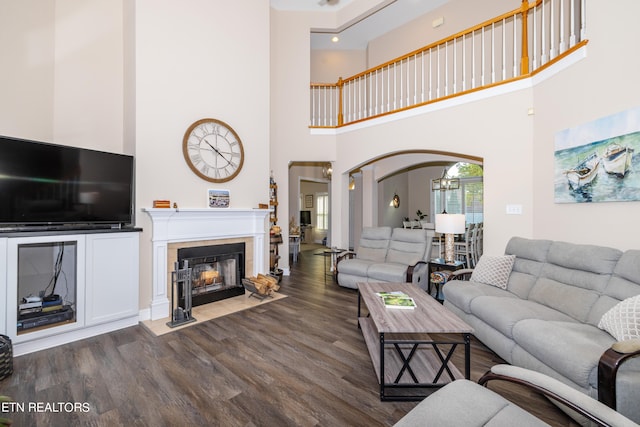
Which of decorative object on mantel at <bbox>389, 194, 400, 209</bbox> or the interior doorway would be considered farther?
the interior doorway

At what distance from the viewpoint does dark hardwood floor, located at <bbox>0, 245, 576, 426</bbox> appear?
1.82m

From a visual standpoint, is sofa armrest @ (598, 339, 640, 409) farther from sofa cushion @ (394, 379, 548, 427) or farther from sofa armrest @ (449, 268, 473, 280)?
sofa armrest @ (449, 268, 473, 280)

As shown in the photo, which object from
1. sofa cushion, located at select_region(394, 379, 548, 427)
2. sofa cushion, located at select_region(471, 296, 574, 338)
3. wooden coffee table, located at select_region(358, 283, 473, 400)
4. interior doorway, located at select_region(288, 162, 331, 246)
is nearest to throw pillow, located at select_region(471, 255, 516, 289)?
sofa cushion, located at select_region(471, 296, 574, 338)

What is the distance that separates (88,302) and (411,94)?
5.77 meters

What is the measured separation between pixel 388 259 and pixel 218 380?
129 inches

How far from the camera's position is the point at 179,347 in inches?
107

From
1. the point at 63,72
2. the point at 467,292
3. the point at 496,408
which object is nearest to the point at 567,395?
the point at 496,408

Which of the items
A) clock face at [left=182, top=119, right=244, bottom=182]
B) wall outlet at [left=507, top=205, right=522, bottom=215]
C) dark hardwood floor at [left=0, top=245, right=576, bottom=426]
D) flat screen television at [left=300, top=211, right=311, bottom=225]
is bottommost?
dark hardwood floor at [left=0, top=245, right=576, bottom=426]

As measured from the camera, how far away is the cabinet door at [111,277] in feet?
9.52

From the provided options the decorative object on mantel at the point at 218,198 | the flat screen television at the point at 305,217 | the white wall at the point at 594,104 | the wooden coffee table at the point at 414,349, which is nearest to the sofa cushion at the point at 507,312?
the wooden coffee table at the point at 414,349

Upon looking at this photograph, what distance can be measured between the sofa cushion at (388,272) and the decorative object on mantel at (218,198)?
7.84 feet

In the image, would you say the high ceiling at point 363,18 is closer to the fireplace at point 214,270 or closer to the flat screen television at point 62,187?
the flat screen television at point 62,187

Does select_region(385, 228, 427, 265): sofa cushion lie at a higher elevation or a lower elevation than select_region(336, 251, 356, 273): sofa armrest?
higher

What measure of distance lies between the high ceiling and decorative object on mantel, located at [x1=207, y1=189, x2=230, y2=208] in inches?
163
